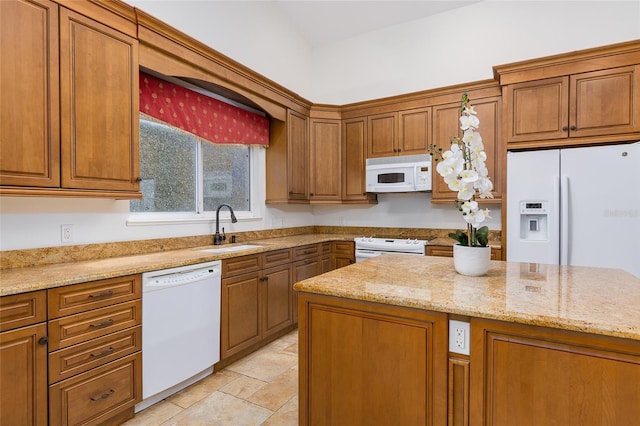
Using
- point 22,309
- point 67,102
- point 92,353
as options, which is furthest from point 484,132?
point 22,309

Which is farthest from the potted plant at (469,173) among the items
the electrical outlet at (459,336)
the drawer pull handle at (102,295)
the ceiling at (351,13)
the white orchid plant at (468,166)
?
the ceiling at (351,13)

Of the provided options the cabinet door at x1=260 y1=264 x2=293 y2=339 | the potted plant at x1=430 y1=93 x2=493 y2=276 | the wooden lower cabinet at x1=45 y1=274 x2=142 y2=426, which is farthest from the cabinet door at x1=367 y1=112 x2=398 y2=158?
the wooden lower cabinet at x1=45 y1=274 x2=142 y2=426

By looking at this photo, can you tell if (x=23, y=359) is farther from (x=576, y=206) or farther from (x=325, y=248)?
(x=576, y=206)

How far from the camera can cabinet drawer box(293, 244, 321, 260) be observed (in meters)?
3.40

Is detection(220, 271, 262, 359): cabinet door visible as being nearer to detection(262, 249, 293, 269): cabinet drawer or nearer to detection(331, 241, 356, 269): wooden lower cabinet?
detection(262, 249, 293, 269): cabinet drawer

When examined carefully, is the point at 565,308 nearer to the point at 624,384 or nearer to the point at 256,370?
the point at 624,384

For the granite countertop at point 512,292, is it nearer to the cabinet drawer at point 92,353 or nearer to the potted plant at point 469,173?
the potted plant at point 469,173

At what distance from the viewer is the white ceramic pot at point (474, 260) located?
1.59 metres

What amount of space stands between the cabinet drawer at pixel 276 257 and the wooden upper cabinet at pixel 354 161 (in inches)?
49.7

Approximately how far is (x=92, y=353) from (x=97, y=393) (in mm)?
226

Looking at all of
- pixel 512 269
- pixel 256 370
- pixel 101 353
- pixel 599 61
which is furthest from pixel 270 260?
pixel 599 61

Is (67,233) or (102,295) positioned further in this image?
(67,233)

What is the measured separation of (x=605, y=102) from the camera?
273 cm

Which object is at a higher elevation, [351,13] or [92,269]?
[351,13]
